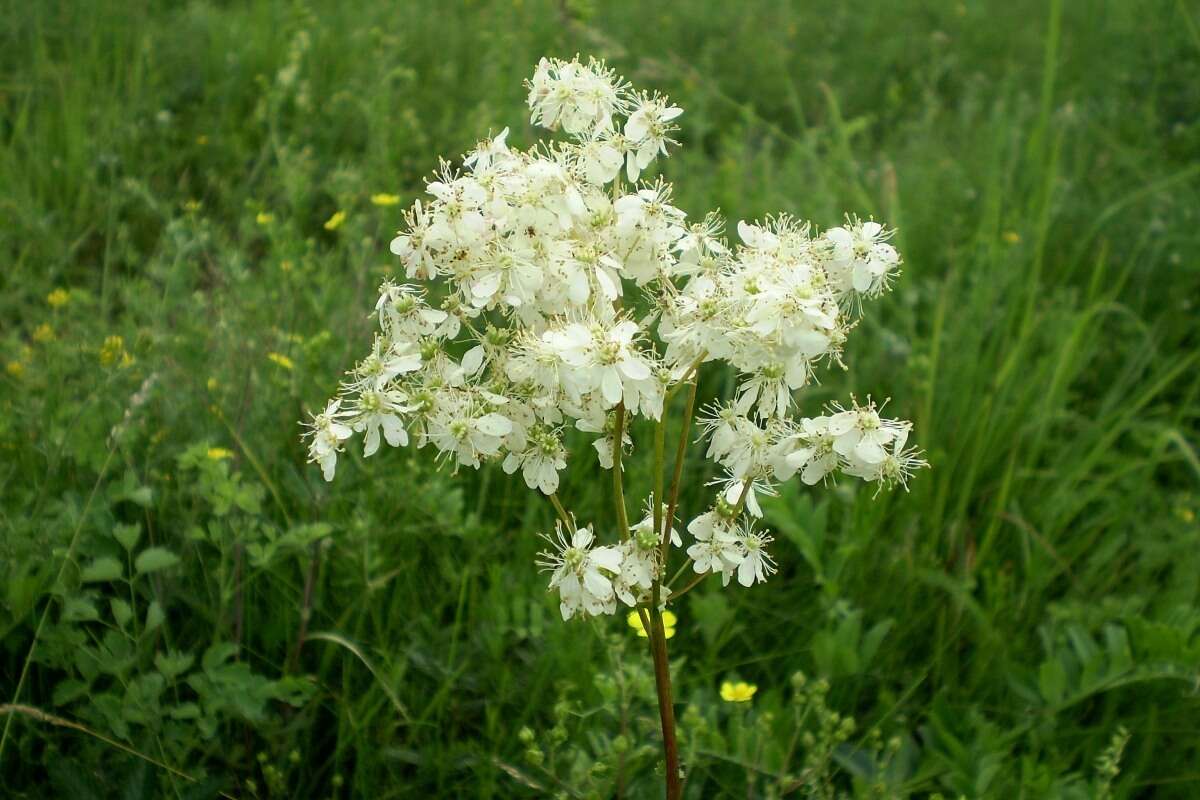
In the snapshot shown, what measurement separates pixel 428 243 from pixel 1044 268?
120 inches

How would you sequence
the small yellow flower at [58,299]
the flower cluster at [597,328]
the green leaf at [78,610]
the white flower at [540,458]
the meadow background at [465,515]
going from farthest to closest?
the small yellow flower at [58,299]
the meadow background at [465,515]
the green leaf at [78,610]
the white flower at [540,458]
the flower cluster at [597,328]

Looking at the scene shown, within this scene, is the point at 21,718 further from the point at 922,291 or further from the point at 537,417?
the point at 922,291

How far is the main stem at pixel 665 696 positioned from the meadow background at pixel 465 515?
0.44 ft

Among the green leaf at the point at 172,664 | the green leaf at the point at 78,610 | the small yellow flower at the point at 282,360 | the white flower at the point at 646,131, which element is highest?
the small yellow flower at the point at 282,360

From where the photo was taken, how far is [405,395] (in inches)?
50.4

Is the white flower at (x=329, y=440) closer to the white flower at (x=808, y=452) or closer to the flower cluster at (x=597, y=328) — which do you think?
the flower cluster at (x=597, y=328)

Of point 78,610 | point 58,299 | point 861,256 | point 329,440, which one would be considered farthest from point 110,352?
point 861,256

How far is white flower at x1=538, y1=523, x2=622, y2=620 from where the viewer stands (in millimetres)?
1298

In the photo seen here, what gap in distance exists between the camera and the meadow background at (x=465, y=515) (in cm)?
178

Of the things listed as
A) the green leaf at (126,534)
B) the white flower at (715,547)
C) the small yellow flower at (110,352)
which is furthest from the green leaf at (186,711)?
the white flower at (715,547)

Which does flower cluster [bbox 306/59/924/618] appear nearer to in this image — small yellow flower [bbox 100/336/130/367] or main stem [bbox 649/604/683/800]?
main stem [bbox 649/604/683/800]

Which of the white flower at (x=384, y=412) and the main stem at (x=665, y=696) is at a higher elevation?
the white flower at (x=384, y=412)

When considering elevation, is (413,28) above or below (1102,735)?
above

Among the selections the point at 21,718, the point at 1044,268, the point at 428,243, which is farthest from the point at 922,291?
the point at 21,718
